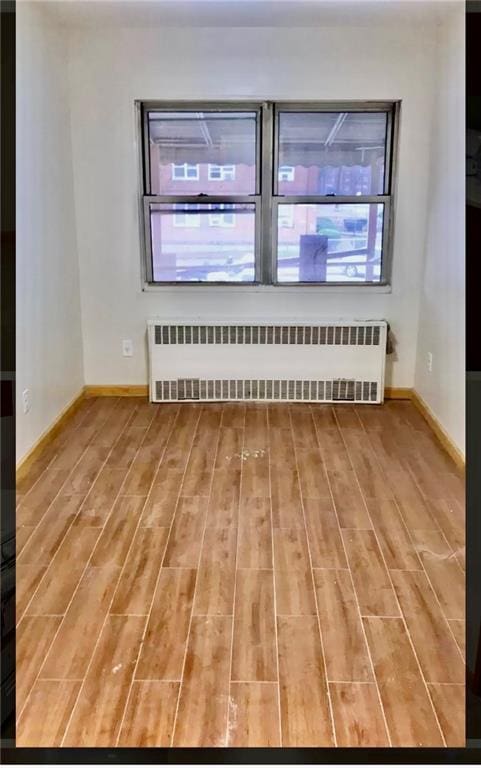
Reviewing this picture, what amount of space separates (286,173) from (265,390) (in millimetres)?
1519

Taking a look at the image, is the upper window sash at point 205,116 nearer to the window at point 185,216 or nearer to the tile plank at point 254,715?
the window at point 185,216

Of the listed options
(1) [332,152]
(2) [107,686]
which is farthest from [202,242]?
(2) [107,686]

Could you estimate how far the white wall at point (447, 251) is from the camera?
348cm

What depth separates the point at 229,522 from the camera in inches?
113

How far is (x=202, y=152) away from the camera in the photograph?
4246 millimetres

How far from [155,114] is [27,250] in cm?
150

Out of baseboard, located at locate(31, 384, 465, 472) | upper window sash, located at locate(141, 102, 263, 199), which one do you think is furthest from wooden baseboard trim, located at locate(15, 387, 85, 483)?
upper window sash, located at locate(141, 102, 263, 199)

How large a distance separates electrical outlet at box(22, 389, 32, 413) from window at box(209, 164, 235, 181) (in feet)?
6.43

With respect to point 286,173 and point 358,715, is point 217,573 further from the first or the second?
point 286,173

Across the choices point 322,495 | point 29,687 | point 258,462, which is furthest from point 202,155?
point 29,687

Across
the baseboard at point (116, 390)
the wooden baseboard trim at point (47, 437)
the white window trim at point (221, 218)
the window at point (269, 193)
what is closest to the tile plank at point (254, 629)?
the wooden baseboard trim at point (47, 437)

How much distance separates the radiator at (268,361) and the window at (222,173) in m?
1.01

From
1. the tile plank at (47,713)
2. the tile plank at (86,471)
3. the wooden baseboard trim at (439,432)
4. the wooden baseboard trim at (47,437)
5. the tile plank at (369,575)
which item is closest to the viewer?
the tile plank at (47,713)

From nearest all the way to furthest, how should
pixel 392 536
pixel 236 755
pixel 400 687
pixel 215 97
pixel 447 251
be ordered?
1. pixel 236 755
2. pixel 400 687
3. pixel 392 536
4. pixel 447 251
5. pixel 215 97
